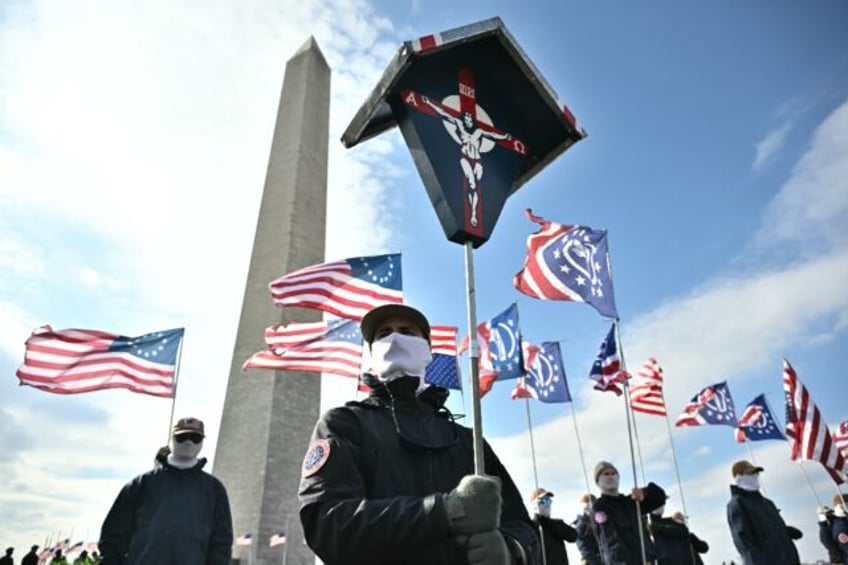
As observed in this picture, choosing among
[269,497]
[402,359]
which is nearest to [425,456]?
[402,359]

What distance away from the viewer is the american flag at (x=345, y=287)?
7.37m

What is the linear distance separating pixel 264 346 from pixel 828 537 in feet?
40.1

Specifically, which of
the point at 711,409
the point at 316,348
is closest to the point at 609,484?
the point at 316,348

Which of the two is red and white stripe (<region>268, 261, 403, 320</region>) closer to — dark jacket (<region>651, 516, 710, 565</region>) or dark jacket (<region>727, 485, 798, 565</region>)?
dark jacket (<region>651, 516, 710, 565</region>)

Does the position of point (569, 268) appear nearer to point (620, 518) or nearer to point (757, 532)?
point (620, 518)

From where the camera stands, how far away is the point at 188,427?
3.78 m

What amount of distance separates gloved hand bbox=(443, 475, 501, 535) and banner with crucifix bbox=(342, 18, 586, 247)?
1.01m

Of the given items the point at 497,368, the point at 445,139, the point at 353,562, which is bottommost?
the point at 353,562

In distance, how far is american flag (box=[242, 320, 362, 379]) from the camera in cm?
756

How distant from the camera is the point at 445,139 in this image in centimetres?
233

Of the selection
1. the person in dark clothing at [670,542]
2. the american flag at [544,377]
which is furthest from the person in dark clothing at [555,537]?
the american flag at [544,377]

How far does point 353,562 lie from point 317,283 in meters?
6.27

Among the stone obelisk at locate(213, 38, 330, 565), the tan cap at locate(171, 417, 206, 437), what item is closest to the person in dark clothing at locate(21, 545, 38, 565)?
the stone obelisk at locate(213, 38, 330, 565)

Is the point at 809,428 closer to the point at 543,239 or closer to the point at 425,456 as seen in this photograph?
the point at 543,239
